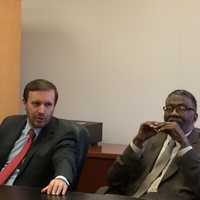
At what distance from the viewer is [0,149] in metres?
3.00

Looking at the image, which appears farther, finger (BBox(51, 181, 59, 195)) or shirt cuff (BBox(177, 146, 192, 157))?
shirt cuff (BBox(177, 146, 192, 157))

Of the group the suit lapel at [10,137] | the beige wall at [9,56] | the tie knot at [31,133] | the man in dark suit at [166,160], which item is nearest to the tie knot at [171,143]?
the man in dark suit at [166,160]

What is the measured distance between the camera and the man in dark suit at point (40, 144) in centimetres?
276

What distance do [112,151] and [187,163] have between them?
1.18 metres

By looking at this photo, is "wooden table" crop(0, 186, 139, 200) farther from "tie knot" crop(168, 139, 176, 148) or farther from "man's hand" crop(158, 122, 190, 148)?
"tie knot" crop(168, 139, 176, 148)

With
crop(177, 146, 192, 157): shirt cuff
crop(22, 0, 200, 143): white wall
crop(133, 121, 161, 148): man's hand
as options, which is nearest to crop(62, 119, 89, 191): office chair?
crop(133, 121, 161, 148): man's hand

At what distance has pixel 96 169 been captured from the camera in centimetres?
377

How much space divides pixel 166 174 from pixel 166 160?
13 centimetres

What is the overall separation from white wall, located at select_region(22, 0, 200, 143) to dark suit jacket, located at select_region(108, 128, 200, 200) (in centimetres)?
112

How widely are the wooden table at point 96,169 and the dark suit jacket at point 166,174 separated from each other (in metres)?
0.73

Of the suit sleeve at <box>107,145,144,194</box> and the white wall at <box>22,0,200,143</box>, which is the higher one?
the white wall at <box>22,0,200,143</box>

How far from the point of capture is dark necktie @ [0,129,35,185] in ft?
9.16

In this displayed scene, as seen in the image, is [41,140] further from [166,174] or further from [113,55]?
[113,55]

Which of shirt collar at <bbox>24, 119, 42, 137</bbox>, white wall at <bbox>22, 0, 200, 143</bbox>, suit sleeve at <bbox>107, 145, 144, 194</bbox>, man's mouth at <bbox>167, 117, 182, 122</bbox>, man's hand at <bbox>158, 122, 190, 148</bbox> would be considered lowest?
suit sleeve at <bbox>107, 145, 144, 194</bbox>
